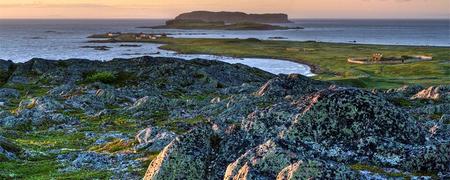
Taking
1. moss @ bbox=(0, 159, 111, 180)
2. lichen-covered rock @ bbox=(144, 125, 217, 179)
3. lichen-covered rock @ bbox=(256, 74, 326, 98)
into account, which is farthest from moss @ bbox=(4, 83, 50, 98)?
lichen-covered rock @ bbox=(144, 125, 217, 179)

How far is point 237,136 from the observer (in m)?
23.5

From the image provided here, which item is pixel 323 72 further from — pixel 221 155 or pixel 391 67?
pixel 221 155

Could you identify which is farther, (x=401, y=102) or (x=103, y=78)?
(x=103, y=78)

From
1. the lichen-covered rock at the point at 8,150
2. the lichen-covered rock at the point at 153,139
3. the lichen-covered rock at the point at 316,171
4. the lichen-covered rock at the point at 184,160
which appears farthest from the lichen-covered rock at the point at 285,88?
the lichen-covered rock at the point at 316,171

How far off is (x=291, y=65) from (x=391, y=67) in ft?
102

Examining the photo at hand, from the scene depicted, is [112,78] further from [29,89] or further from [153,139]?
[153,139]

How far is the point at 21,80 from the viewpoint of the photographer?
89812 millimetres

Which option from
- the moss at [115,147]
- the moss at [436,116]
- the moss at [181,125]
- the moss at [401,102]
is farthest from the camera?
the moss at [401,102]

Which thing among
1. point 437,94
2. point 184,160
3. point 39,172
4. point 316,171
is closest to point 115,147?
point 39,172

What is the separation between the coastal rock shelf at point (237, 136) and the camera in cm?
2028

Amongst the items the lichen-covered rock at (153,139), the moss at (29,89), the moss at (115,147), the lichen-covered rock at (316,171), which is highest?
the lichen-covered rock at (316,171)

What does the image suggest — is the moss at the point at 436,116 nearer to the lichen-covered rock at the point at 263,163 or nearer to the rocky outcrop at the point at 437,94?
the rocky outcrop at the point at 437,94

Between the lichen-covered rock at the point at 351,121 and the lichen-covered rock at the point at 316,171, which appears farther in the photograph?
the lichen-covered rock at the point at 351,121

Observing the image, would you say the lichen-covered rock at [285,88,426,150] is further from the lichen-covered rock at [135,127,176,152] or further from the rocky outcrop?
the rocky outcrop
